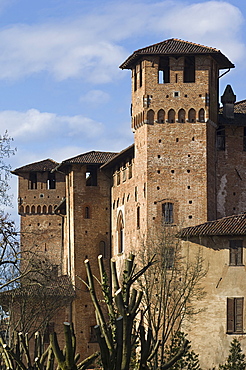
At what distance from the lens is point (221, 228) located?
3281 centimetres

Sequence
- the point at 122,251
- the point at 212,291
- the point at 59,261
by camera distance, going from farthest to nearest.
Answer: the point at 59,261 → the point at 122,251 → the point at 212,291

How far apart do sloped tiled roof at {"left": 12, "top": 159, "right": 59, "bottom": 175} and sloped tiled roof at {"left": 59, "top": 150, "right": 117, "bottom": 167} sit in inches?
358

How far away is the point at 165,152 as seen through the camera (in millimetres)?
36281

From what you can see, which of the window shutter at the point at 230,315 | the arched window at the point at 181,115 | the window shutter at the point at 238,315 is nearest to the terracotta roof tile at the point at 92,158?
the arched window at the point at 181,115

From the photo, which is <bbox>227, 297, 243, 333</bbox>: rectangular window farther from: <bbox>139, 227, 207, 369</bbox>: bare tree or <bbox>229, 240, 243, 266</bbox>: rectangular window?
<bbox>229, 240, 243, 266</bbox>: rectangular window

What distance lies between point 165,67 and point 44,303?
11838mm

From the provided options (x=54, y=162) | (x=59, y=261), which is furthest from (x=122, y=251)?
(x=54, y=162)

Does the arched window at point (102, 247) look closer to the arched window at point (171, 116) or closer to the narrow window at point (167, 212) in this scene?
the narrow window at point (167, 212)

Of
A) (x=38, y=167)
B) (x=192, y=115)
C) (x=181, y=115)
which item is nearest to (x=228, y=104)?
(x=192, y=115)

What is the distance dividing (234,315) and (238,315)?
15 cm

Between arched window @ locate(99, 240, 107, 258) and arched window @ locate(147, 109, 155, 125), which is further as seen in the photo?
arched window @ locate(99, 240, 107, 258)

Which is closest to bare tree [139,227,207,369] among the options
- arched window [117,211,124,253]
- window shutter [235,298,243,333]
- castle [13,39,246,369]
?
castle [13,39,246,369]

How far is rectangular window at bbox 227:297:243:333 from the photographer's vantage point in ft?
106

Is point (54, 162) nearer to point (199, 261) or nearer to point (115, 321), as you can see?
point (199, 261)
